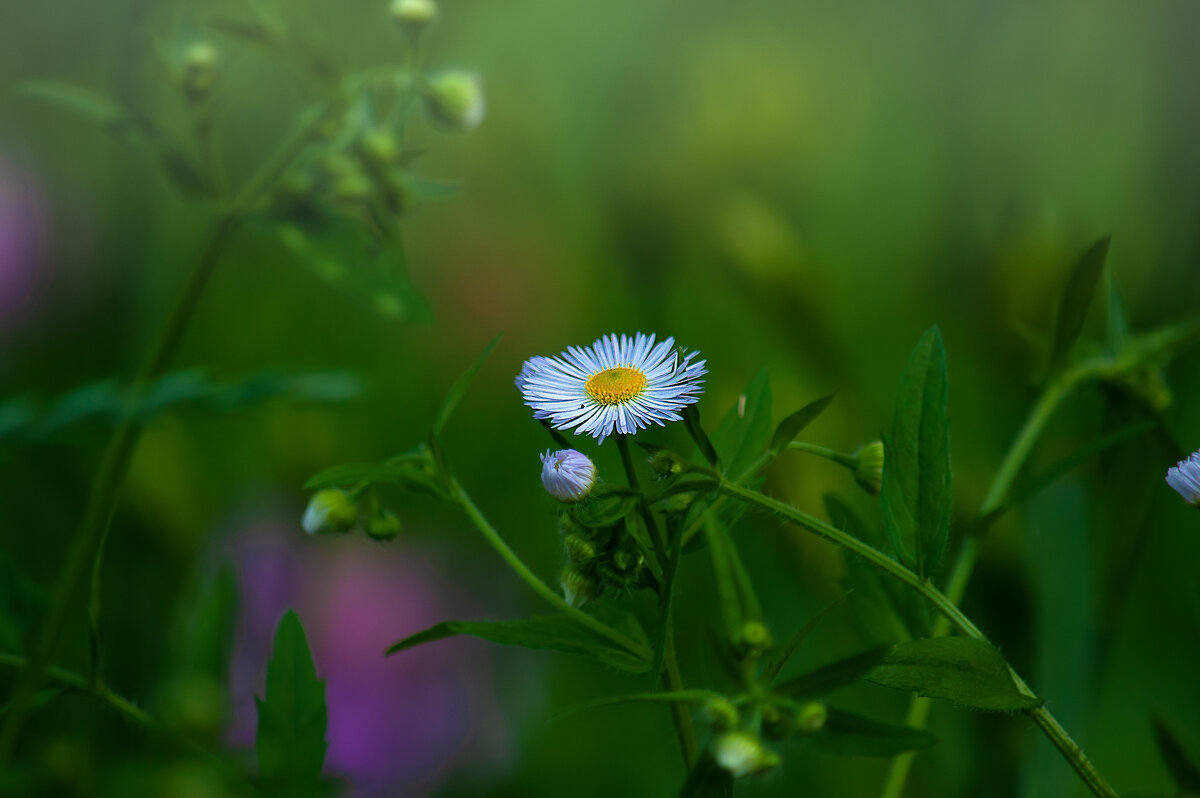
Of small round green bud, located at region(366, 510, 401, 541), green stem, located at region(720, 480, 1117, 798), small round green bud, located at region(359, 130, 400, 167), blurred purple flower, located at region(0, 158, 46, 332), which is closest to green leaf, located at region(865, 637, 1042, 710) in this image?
green stem, located at region(720, 480, 1117, 798)

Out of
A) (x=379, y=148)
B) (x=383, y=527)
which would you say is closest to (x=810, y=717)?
(x=383, y=527)

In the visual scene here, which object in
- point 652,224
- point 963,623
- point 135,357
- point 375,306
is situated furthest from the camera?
point 652,224

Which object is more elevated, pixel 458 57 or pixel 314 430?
pixel 458 57

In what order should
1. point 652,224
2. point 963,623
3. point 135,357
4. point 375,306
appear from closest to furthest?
point 963,623, point 375,306, point 135,357, point 652,224

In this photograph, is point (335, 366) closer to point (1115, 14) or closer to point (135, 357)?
point (135, 357)

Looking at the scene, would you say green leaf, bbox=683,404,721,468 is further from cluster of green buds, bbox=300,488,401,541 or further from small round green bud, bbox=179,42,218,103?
small round green bud, bbox=179,42,218,103

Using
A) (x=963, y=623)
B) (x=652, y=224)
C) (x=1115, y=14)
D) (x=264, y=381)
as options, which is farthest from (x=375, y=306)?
(x=1115, y=14)

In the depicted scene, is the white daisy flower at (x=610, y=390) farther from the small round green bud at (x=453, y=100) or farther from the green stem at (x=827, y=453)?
the small round green bud at (x=453, y=100)
